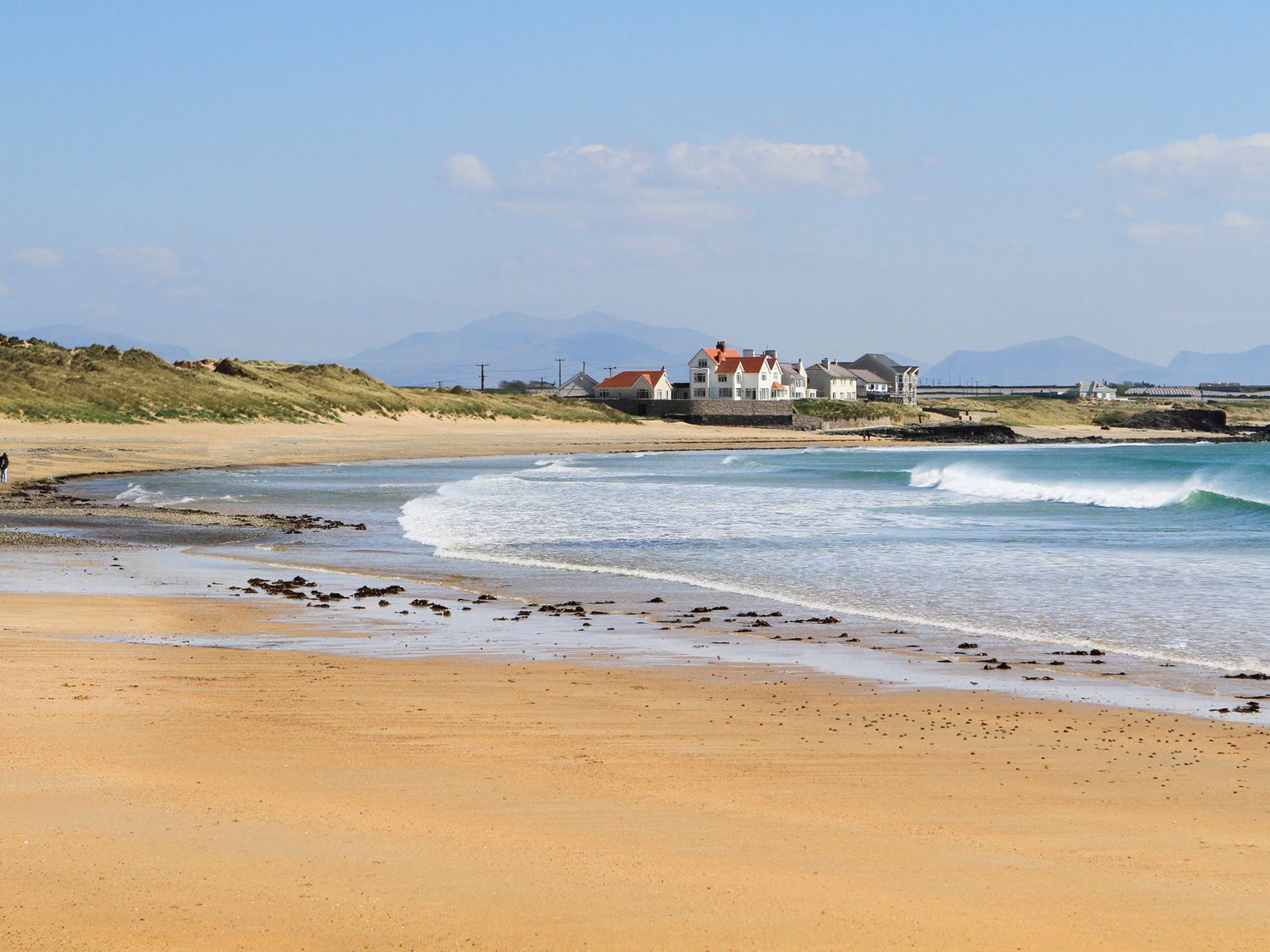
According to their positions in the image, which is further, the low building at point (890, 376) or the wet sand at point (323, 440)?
the low building at point (890, 376)

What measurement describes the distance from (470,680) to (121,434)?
59922 mm

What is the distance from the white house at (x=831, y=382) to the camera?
161 metres

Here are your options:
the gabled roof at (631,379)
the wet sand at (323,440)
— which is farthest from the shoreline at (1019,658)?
the gabled roof at (631,379)

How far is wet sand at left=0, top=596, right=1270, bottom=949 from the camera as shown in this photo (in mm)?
5137

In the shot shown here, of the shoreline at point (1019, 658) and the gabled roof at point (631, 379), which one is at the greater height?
the gabled roof at point (631, 379)

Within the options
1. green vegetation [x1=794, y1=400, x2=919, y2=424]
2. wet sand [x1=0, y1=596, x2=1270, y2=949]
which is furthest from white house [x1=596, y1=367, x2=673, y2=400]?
wet sand [x1=0, y1=596, x2=1270, y2=949]

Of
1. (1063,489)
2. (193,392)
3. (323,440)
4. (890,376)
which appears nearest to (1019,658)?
(1063,489)

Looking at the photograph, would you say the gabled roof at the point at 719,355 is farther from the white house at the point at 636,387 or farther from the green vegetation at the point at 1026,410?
the green vegetation at the point at 1026,410

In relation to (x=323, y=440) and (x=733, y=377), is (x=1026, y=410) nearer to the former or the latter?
(x=733, y=377)

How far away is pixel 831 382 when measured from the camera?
161m

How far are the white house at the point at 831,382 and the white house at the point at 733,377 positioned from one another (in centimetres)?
1557

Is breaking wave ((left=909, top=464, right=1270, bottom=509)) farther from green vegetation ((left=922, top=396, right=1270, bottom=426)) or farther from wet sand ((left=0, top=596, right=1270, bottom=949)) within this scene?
green vegetation ((left=922, top=396, right=1270, bottom=426))

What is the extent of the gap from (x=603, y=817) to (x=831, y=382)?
15670cm

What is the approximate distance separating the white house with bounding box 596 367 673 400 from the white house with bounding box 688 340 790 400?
5.38 m
